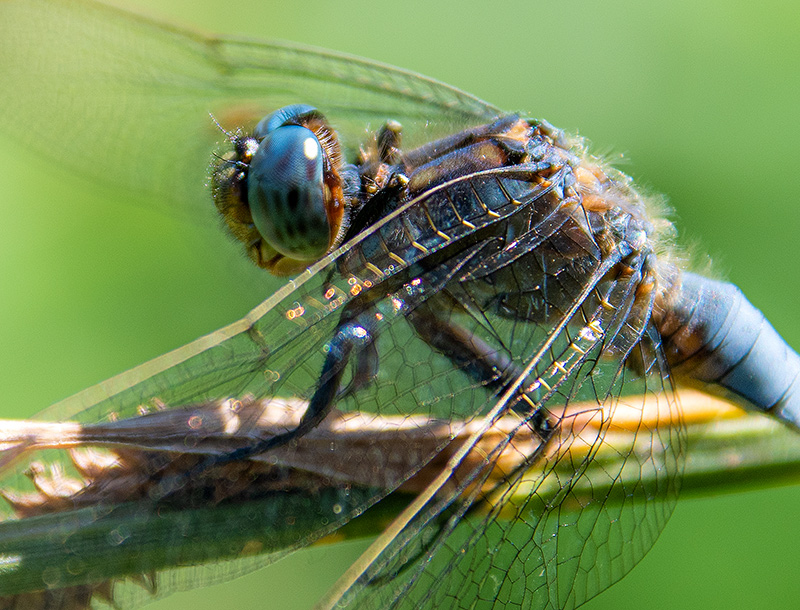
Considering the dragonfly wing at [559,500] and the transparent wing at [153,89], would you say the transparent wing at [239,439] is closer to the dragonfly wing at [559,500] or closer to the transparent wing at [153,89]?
the dragonfly wing at [559,500]

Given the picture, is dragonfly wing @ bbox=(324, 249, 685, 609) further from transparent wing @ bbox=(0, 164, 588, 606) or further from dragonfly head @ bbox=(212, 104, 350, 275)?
dragonfly head @ bbox=(212, 104, 350, 275)

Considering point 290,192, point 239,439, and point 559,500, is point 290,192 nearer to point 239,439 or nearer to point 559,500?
point 239,439

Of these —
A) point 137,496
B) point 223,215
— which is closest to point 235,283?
point 223,215

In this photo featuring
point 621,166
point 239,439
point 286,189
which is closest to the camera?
point 239,439

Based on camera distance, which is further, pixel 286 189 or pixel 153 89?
pixel 153 89

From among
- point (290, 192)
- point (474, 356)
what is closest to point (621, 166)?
point (474, 356)

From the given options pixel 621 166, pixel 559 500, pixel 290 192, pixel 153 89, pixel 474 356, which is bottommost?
pixel 559 500

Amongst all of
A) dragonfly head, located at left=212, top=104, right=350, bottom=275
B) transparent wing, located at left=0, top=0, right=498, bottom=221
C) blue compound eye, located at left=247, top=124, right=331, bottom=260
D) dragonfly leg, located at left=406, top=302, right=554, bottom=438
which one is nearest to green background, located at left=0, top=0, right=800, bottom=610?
transparent wing, located at left=0, top=0, right=498, bottom=221
